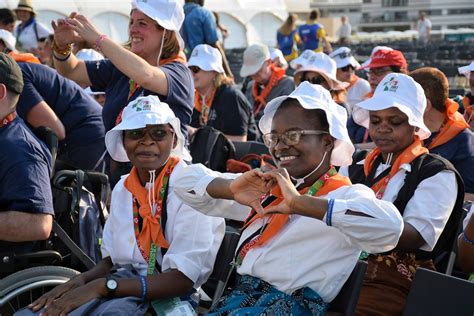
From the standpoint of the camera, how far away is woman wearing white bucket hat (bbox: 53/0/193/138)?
428 cm

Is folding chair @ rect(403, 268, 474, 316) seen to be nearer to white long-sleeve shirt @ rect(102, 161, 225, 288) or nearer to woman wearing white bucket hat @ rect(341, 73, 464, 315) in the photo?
woman wearing white bucket hat @ rect(341, 73, 464, 315)

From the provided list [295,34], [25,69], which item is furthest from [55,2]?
[25,69]

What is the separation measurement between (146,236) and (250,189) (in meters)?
0.66

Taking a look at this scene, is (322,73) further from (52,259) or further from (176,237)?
(176,237)

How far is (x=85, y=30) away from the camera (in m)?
4.34

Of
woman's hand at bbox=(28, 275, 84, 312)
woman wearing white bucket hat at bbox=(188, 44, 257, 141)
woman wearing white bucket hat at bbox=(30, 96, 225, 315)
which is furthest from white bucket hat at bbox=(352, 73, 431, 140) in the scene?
woman wearing white bucket hat at bbox=(188, 44, 257, 141)

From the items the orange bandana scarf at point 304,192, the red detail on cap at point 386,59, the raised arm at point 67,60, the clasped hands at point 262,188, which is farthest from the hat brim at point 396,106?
the red detail on cap at point 386,59

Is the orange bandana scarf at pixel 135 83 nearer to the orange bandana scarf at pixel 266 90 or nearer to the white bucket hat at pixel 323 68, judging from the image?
the white bucket hat at pixel 323 68

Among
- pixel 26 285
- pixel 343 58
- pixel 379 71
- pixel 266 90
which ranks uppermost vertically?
pixel 379 71

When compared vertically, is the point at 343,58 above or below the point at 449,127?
below

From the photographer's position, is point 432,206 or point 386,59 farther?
point 386,59

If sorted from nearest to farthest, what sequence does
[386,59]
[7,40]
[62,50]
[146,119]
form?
[146,119] < [62,50] < [386,59] < [7,40]

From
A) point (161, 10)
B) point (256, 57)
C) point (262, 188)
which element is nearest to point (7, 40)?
point (256, 57)

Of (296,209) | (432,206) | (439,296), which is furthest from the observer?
(432,206)
